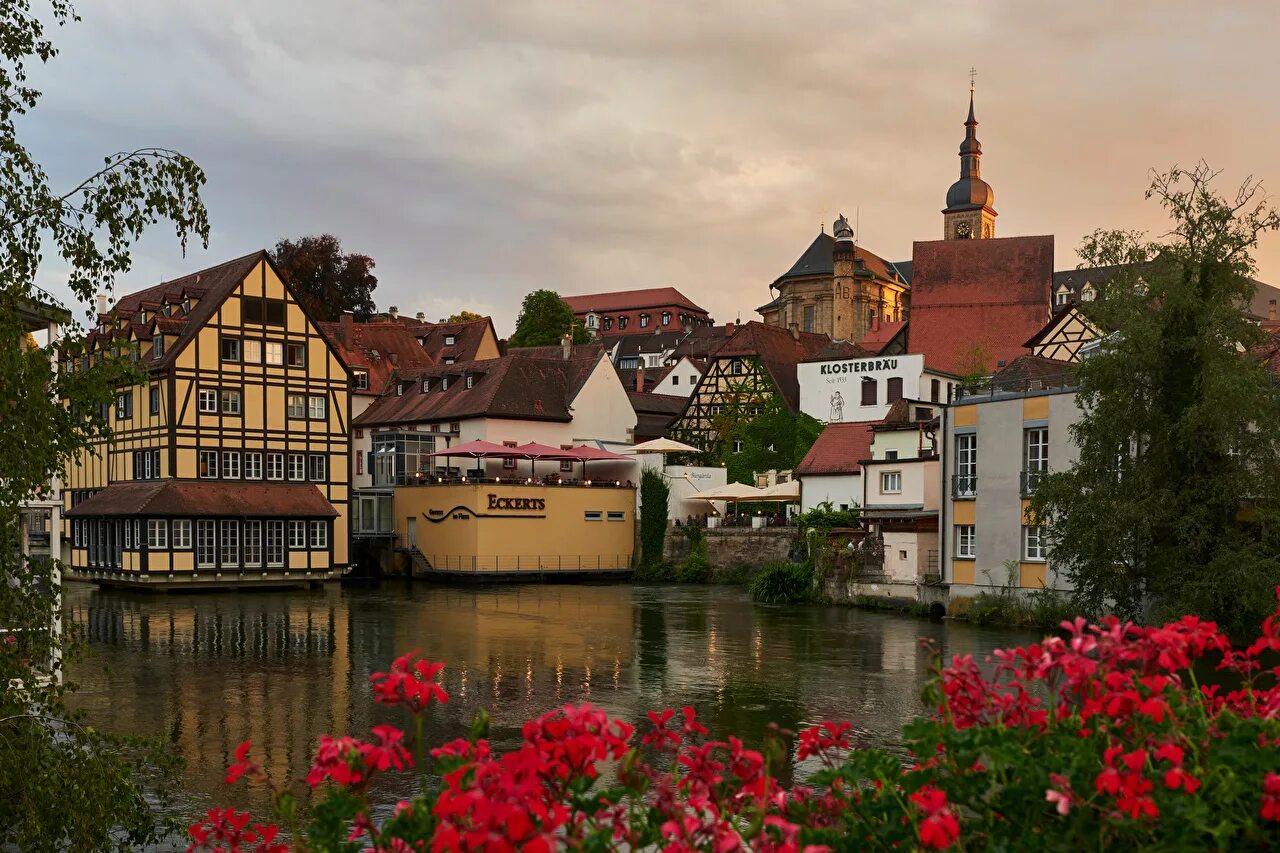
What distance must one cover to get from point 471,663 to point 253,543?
20368mm

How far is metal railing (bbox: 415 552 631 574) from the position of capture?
47.8 metres

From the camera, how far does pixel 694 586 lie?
4678 cm

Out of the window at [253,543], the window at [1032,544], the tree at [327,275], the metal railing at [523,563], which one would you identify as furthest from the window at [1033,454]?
the tree at [327,275]

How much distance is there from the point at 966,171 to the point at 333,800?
110 m

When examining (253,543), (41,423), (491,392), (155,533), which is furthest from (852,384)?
(41,423)

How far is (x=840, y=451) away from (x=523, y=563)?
12.5 metres

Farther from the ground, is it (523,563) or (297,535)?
(297,535)

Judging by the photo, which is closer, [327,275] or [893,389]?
[893,389]

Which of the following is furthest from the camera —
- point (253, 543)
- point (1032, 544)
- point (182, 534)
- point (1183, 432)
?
point (253, 543)

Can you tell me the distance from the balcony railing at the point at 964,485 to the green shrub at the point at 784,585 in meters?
6.53

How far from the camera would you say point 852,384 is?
185 ft

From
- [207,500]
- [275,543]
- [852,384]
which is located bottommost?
[275,543]

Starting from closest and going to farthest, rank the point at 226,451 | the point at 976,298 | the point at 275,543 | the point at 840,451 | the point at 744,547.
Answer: the point at 275,543 → the point at 226,451 → the point at 840,451 → the point at 744,547 → the point at 976,298

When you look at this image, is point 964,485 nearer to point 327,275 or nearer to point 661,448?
point 661,448
